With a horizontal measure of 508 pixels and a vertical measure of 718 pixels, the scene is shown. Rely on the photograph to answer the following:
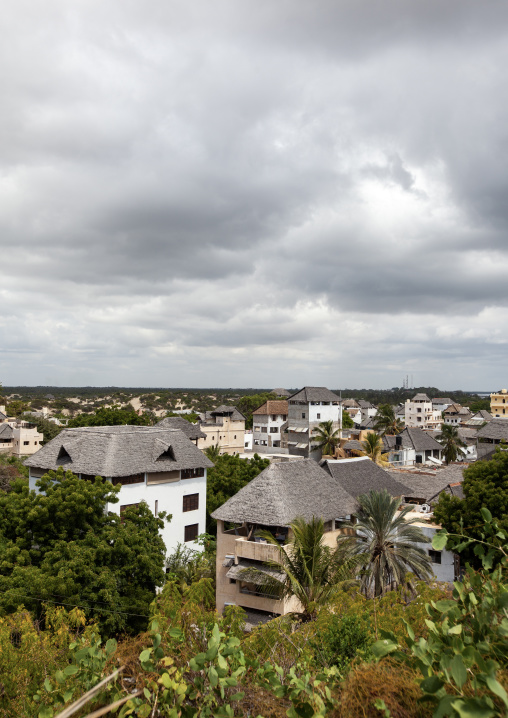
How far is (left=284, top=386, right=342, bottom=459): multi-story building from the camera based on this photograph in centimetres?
7650

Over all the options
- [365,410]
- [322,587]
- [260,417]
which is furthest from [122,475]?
[365,410]

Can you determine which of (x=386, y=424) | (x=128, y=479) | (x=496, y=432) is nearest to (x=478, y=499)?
(x=128, y=479)

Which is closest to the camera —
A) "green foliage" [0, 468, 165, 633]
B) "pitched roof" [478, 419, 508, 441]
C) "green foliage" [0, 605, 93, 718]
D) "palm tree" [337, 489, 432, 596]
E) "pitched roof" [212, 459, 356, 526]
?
"green foliage" [0, 605, 93, 718]

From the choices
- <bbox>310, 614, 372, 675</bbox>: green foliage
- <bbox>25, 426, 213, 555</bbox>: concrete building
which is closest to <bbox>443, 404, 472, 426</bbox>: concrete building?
<bbox>25, 426, 213, 555</bbox>: concrete building

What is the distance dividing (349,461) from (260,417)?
51.8 meters

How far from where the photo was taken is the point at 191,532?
118 ft

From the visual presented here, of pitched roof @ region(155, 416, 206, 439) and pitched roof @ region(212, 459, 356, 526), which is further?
pitched roof @ region(155, 416, 206, 439)

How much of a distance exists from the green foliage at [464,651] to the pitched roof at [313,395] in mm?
72262

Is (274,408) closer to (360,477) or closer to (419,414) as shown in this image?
(419,414)

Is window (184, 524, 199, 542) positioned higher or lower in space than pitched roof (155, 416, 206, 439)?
lower

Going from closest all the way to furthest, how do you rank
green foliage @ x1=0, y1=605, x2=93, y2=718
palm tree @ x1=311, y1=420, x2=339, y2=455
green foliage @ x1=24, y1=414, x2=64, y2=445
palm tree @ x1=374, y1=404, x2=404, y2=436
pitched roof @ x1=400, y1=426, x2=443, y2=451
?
green foliage @ x1=0, y1=605, x2=93, y2=718 < palm tree @ x1=311, y1=420, x2=339, y2=455 < pitched roof @ x1=400, y1=426, x2=443, y2=451 < green foliage @ x1=24, y1=414, x2=64, y2=445 < palm tree @ x1=374, y1=404, x2=404, y2=436

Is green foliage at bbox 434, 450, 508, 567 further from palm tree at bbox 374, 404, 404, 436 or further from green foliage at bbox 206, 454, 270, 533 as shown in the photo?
palm tree at bbox 374, 404, 404, 436

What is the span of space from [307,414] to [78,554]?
55.6m

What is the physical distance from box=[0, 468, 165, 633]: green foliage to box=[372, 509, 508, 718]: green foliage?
20.2 m
